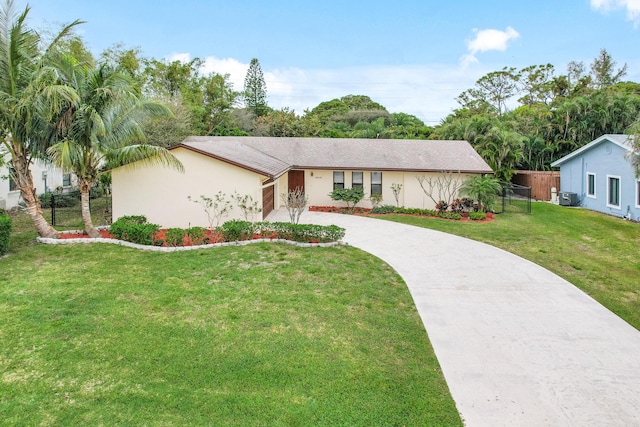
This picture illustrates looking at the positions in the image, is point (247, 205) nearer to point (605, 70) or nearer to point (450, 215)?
point (450, 215)

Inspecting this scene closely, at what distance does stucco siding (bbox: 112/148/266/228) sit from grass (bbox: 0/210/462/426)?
17.2ft

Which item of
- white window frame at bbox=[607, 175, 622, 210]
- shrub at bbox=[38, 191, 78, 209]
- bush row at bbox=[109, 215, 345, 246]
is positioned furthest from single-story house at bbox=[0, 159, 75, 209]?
white window frame at bbox=[607, 175, 622, 210]

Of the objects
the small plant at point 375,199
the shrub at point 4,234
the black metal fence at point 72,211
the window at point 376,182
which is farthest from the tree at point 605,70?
the shrub at point 4,234

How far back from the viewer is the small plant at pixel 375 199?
20.8 meters

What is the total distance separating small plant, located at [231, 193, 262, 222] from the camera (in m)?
15.2

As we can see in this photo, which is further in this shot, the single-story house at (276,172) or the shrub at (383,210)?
the shrub at (383,210)

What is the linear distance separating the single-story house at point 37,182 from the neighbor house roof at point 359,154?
696 cm

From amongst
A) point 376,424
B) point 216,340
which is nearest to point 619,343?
point 376,424

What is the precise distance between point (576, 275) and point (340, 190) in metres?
11.7

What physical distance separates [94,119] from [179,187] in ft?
13.5

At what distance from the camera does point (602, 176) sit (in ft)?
69.1

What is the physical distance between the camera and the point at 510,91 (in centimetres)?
4972

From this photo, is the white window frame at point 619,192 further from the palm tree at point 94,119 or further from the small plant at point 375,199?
the palm tree at point 94,119

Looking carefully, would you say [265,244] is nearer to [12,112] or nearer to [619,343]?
A: [12,112]
